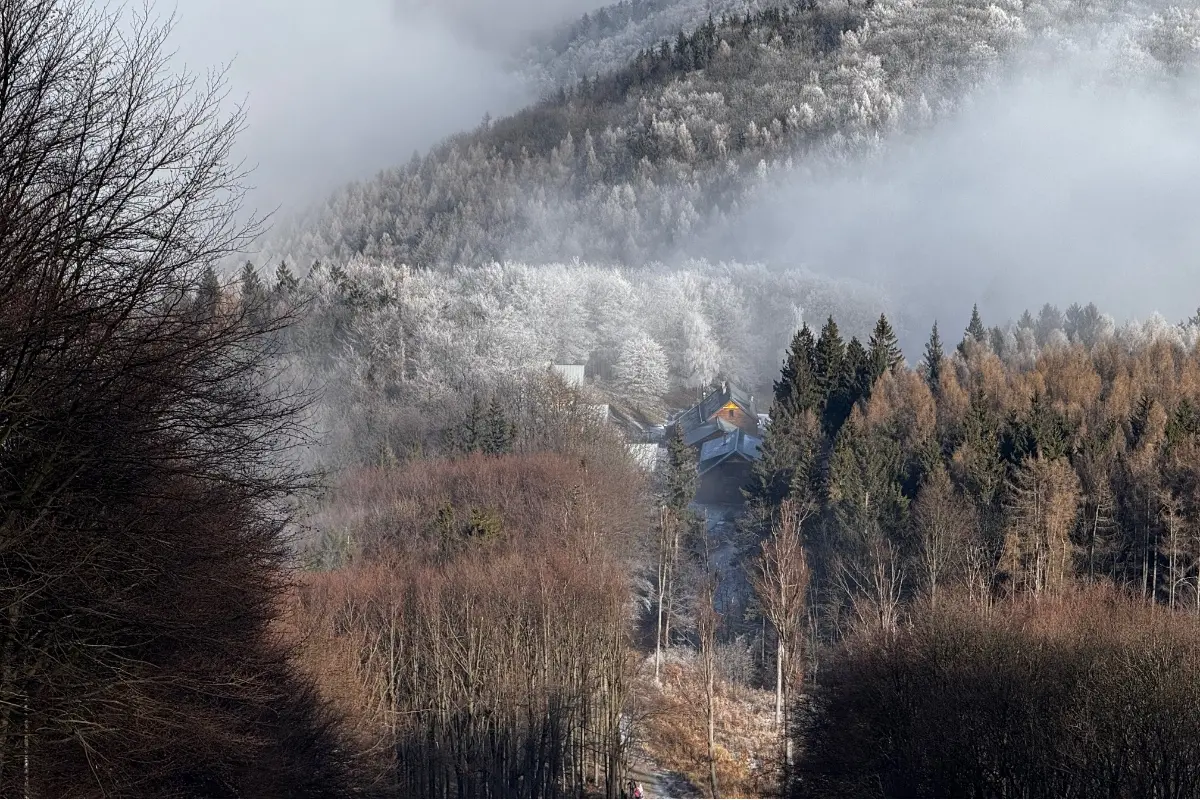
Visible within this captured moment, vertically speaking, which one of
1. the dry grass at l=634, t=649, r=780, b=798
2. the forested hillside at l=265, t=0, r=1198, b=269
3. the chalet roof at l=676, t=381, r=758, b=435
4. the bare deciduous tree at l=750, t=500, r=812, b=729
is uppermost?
the forested hillside at l=265, t=0, r=1198, b=269

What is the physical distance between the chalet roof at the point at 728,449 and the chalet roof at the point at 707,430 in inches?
79.7

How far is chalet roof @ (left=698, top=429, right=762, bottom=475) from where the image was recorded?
8288 cm

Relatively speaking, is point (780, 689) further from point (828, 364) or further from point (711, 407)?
point (711, 407)

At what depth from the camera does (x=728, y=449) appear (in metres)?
84.4

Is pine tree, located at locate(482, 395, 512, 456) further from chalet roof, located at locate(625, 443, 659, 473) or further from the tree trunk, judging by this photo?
the tree trunk

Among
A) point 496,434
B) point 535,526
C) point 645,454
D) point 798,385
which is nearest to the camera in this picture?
point 535,526

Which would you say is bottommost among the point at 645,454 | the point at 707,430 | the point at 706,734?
the point at 706,734

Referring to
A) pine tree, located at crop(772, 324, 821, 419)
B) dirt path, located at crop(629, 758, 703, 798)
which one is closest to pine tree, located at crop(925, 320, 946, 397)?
pine tree, located at crop(772, 324, 821, 419)

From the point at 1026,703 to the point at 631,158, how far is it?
550ft

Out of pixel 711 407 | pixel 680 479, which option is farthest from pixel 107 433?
pixel 711 407

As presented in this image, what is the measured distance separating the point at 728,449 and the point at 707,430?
32.5 ft

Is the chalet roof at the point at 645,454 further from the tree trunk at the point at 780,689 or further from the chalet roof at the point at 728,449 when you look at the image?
the tree trunk at the point at 780,689

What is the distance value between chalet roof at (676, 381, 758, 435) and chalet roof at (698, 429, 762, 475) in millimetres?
7534

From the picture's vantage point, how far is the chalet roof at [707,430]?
9256 cm
